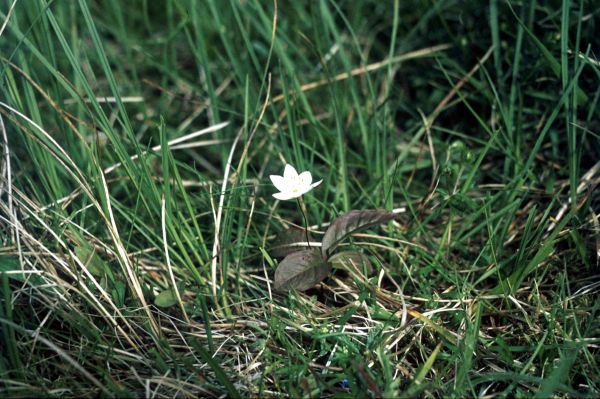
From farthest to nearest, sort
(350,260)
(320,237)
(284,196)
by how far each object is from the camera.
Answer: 1. (320,237)
2. (350,260)
3. (284,196)

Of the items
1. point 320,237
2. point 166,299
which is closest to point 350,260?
point 320,237


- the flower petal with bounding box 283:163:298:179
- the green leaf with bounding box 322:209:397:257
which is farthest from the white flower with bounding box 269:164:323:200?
the green leaf with bounding box 322:209:397:257

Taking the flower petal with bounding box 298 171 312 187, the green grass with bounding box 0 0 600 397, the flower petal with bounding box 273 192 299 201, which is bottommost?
the green grass with bounding box 0 0 600 397

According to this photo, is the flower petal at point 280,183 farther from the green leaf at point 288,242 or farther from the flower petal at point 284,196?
the green leaf at point 288,242

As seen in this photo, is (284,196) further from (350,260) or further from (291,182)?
(350,260)

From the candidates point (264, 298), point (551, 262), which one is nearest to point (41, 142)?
point (264, 298)

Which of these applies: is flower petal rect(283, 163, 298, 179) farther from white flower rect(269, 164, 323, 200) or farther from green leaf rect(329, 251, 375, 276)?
green leaf rect(329, 251, 375, 276)
